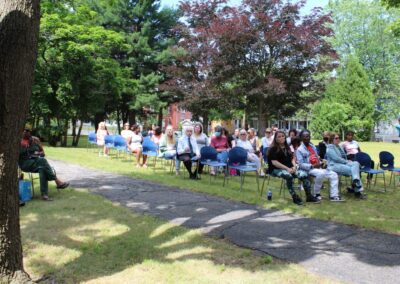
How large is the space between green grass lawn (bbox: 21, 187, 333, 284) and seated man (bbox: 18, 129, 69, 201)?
1233 mm

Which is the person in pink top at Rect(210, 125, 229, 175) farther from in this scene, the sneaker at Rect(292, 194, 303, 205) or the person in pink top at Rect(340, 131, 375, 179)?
the sneaker at Rect(292, 194, 303, 205)

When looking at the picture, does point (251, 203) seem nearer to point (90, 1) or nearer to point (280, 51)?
point (280, 51)

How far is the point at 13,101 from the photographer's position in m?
3.51

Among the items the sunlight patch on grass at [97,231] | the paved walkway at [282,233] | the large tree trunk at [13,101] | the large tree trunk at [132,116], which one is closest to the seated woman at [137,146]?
the paved walkway at [282,233]

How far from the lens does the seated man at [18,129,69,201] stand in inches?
299

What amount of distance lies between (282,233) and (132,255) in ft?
7.19

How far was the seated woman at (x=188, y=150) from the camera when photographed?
10.8 metres

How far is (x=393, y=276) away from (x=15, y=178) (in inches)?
152

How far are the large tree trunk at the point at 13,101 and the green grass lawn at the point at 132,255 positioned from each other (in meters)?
0.54

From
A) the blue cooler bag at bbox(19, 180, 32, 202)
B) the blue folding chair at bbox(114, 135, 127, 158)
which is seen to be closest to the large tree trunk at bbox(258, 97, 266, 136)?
the blue folding chair at bbox(114, 135, 127, 158)

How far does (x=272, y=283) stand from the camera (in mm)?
3963

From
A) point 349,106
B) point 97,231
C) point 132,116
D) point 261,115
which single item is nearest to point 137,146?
point 97,231

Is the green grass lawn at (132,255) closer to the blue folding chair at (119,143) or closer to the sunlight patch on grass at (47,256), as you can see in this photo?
the sunlight patch on grass at (47,256)

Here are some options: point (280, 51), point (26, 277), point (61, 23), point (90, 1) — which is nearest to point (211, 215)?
point (26, 277)
